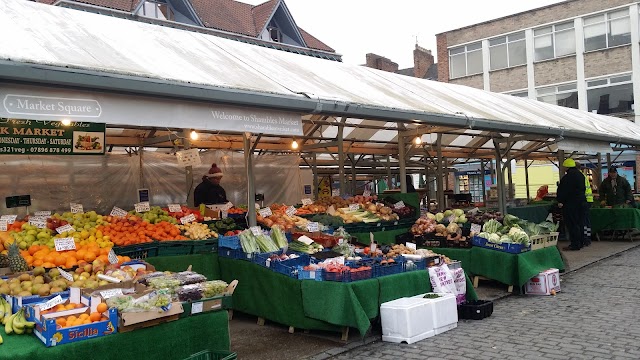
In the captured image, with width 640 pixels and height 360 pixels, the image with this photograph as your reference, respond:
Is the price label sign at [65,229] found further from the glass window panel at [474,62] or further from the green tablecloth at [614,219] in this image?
the glass window panel at [474,62]

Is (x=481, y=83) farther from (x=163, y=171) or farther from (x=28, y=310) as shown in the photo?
(x=28, y=310)

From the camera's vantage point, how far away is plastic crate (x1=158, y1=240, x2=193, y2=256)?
700 centimetres

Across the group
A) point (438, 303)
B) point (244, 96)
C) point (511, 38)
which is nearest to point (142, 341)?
point (244, 96)

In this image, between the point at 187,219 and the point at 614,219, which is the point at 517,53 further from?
the point at 187,219

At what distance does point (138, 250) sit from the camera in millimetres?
6820

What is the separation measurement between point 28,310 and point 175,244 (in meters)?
2.82

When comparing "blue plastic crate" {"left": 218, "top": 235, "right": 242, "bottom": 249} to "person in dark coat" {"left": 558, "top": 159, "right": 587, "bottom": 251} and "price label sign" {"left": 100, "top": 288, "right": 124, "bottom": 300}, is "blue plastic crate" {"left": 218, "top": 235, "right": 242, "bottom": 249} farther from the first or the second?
"person in dark coat" {"left": 558, "top": 159, "right": 587, "bottom": 251}

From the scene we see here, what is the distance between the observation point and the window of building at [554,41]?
29797 mm

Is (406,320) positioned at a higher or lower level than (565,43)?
lower

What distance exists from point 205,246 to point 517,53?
29247 millimetres

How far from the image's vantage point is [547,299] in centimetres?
772

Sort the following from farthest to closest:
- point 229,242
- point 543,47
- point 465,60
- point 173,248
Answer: point 465,60
point 543,47
point 229,242
point 173,248

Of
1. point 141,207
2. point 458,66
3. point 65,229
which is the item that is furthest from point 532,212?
point 458,66

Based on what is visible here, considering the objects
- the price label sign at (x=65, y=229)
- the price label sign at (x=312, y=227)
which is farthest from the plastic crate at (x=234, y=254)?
the price label sign at (x=65, y=229)
